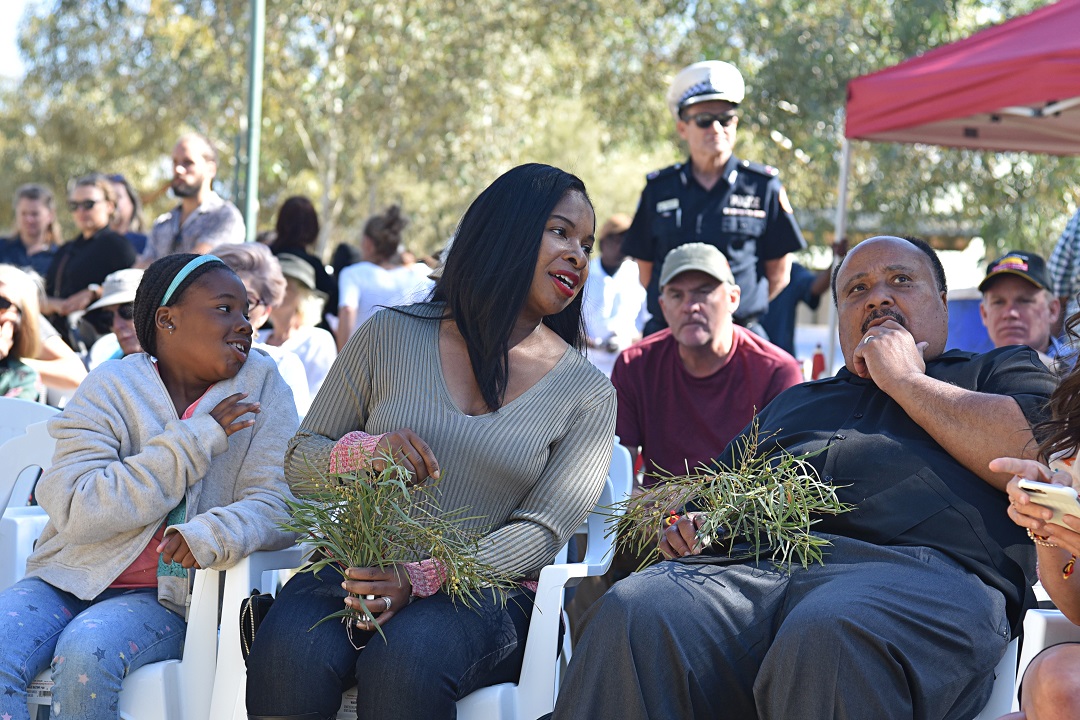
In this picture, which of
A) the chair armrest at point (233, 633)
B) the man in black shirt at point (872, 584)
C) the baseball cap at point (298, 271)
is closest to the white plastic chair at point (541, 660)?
the man in black shirt at point (872, 584)

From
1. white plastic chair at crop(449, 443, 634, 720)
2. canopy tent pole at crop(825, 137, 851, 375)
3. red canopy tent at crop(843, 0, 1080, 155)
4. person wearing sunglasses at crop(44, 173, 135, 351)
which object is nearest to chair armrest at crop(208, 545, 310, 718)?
white plastic chair at crop(449, 443, 634, 720)

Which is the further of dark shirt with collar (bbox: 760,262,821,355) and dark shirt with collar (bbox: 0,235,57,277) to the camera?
dark shirt with collar (bbox: 0,235,57,277)

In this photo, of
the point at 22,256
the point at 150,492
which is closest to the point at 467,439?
the point at 150,492

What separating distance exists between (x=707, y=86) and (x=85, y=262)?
3763mm

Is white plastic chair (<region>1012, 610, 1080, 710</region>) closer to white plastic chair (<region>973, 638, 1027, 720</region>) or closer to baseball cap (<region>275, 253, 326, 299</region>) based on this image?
white plastic chair (<region>973, 638, 1027, 720</region>)

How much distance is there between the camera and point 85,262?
6.82 m

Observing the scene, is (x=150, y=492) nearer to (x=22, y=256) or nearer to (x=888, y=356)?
(x=888, y=356)

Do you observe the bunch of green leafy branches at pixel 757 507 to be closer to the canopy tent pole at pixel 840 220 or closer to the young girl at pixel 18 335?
the young girl at pixel 18 335

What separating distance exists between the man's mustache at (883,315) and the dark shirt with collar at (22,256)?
237 inches

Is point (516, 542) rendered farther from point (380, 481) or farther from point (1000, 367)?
point (1000, 367)

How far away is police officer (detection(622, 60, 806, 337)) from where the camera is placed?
546 cm

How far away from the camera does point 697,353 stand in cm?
435

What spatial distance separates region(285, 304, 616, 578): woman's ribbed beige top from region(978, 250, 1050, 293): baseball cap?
8.50ft

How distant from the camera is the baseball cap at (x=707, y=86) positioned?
5.41 metres
